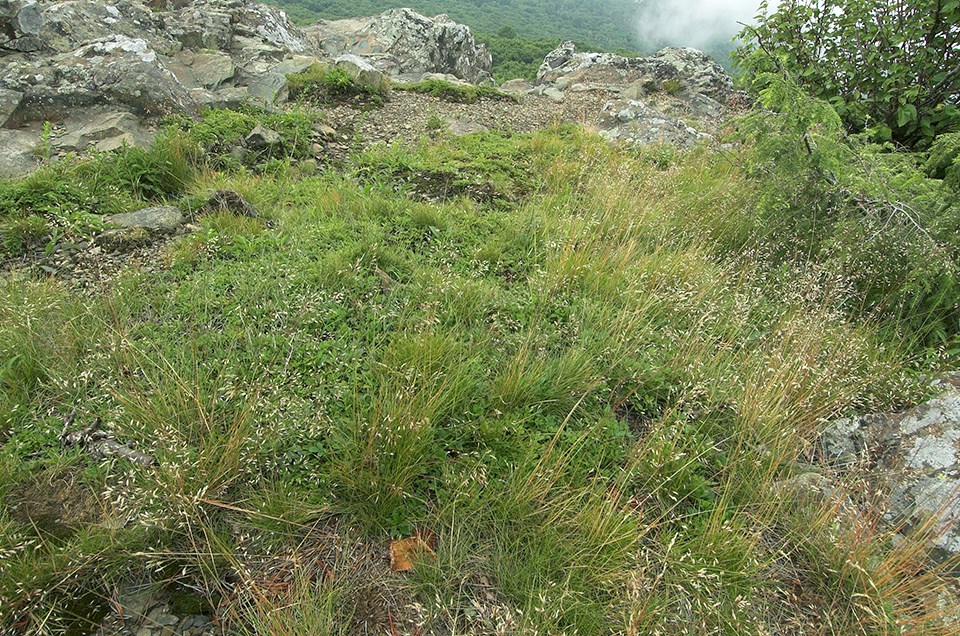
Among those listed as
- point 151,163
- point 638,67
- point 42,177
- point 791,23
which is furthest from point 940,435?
point 638,67

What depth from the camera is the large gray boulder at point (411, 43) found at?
706 inches

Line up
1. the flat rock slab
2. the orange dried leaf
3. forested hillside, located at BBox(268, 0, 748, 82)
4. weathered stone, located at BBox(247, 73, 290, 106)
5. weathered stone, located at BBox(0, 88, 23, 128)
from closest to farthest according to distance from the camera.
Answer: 1. the orange dried leaf
2. the flat rock slab
3. weathered stone, located at BBox(0, 88, 23, 128)
4. weathered stone, located at BBox(247, 73, 290, 106)
5. forested hillside, located at BBox(268, 0, 748, 82)

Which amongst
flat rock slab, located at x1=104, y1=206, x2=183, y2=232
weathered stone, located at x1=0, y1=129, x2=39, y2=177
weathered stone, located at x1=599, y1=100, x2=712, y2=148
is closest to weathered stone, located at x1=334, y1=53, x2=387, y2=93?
weathered stone, located at x1=599, y1=100, x2=712, y2=148

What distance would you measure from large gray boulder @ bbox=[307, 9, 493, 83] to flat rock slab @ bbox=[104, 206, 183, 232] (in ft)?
47.8

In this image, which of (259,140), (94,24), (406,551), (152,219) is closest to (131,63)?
(259,140)

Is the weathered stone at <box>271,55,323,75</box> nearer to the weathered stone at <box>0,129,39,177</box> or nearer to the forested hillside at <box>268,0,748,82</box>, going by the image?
the weathered stone at <box>0,129,39,177</box>

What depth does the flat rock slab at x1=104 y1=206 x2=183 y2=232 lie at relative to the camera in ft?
14.0

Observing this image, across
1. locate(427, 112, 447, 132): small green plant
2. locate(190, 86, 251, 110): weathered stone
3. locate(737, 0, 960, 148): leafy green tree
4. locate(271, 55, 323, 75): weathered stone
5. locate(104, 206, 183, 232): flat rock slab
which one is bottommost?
locate(104, 206, 183, 232): flat rock slab

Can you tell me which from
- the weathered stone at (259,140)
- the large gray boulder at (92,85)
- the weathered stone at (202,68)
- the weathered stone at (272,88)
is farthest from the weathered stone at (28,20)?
the weathered stone at (259,140)

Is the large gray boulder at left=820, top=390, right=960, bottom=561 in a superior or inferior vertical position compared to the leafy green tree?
inferior

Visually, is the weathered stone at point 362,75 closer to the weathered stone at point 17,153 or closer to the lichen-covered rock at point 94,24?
the lichen-covered rock at point 94,24

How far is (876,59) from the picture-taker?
230 inches

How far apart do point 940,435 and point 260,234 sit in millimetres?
5183

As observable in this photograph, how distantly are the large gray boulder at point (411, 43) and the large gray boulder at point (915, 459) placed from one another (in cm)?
1724
